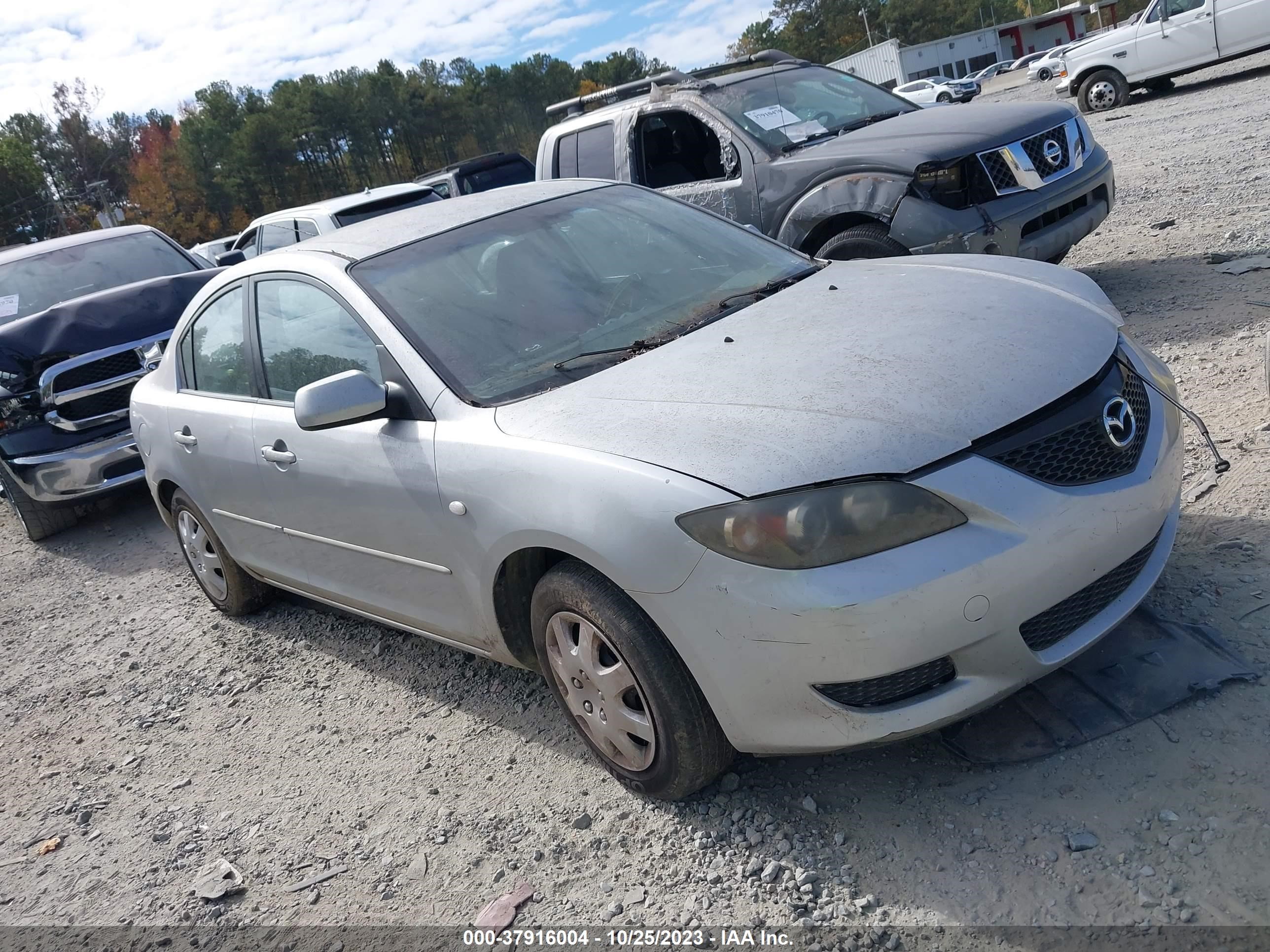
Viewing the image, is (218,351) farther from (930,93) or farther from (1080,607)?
(930,93)

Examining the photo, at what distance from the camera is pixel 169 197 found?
2581 inches

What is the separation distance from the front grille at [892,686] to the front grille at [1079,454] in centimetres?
51

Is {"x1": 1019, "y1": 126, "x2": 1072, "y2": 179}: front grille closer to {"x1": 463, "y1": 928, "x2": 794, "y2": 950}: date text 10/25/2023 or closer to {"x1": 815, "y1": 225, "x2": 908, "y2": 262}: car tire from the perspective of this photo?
{"x1": 815, "y1": 225, "x2": 908, "y2": 262}: car tire

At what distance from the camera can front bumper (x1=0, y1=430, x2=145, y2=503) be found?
6785 mm

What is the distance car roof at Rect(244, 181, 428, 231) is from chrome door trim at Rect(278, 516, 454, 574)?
669cm

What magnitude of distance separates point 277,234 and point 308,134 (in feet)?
239

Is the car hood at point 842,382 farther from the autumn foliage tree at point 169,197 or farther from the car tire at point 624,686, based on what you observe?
the autumn foliage tree at point 169,197

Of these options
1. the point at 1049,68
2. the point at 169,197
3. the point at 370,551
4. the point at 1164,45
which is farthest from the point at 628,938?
the point at 169,197

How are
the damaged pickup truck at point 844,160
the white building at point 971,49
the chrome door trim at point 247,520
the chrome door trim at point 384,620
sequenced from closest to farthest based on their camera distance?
the chrome door trim at point 384,620 → the chrome door trim at point 247,520 → the damaged pickup truck at point 844,160 → the white building at point 971,49

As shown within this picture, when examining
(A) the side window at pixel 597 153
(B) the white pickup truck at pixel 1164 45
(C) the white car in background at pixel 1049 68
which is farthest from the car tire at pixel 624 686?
(C) the white car in background at pixel 1049 68

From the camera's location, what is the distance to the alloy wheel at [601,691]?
2.79m

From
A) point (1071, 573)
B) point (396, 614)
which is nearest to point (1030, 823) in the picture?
point (1071, 573)

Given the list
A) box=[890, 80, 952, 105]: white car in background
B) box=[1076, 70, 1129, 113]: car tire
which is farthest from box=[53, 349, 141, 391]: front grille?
box=[890, 80, 952, 105]: white car in background

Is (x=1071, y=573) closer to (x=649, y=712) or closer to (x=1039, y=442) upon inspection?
(x=1039, y=442)
